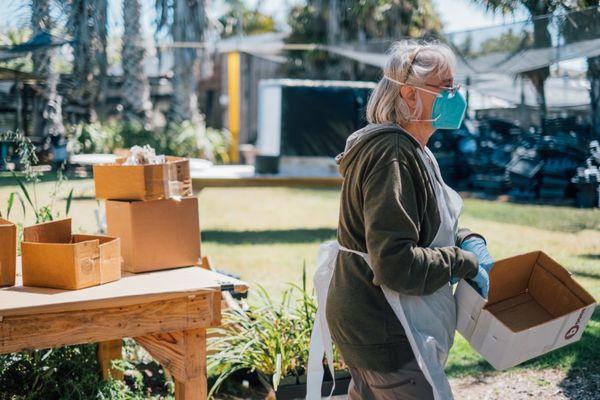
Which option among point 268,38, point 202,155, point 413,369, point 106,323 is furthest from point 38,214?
point 268,38

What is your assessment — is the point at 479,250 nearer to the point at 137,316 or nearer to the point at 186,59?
the point at 137,316

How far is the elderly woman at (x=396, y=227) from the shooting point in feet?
7.34

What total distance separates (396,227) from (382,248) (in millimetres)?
77

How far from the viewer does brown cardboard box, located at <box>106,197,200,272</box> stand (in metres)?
3.43

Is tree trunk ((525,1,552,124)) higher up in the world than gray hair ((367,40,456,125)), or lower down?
higher up

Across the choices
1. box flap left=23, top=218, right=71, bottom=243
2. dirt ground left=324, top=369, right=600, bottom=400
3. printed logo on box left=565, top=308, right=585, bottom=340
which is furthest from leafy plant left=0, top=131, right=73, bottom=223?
printed logo on box left=565, top=308, right=585, bottom=340

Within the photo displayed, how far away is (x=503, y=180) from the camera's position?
1353 centimetres

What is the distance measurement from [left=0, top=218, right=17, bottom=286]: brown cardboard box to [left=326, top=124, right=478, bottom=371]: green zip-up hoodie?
1.44 meters

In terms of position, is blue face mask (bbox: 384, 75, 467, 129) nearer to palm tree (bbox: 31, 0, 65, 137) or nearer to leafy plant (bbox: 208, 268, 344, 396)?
leafy plant (bbox: 208, 268, 344, 396)

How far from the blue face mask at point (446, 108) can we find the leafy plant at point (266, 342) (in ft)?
6.13

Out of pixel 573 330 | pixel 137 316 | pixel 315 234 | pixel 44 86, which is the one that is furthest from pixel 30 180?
pixel 315 234

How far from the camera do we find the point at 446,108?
2475mm

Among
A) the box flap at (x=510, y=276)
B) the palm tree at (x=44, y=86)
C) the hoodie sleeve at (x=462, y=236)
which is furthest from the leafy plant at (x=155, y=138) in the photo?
the hoodie sleeve at (x=462, y=236)

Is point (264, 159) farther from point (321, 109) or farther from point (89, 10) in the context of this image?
point (321, 109)
